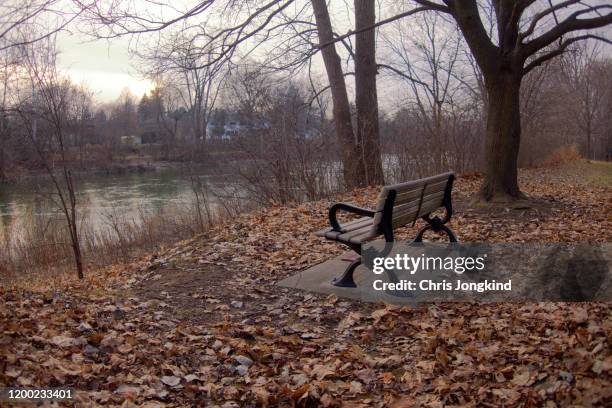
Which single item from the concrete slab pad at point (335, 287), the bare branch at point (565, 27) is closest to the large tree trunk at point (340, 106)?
Result: the bare branch at point (565, 27)

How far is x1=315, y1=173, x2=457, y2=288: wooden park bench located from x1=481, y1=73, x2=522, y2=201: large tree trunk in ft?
10.1

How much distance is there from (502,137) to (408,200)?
4.39 metres

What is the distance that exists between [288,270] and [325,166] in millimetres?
7555

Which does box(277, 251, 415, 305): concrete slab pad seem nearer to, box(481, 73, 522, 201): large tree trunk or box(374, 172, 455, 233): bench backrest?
box(374, 172, 455, 233): bench backrest

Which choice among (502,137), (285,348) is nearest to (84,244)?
(502,137)

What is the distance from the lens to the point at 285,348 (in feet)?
13.0

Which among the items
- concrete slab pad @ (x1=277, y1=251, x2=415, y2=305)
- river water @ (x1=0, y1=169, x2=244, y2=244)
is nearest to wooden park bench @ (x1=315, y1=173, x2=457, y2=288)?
concrete slab pad @ (x1=277, y1=251, x2=415, y2=305)

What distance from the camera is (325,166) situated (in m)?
13.4

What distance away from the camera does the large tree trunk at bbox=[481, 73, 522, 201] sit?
329 inches

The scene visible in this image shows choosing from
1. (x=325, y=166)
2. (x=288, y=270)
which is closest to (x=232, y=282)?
(x=288, y=270)

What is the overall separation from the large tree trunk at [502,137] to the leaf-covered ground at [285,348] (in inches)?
172

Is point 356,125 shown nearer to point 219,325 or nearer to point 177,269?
point 177,269

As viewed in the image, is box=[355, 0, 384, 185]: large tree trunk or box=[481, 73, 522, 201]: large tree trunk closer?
box=[481, 73, 522, 201]: large tree trunk

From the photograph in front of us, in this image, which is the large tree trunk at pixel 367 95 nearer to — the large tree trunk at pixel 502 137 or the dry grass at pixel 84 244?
the dry grass at pixel 84 244
